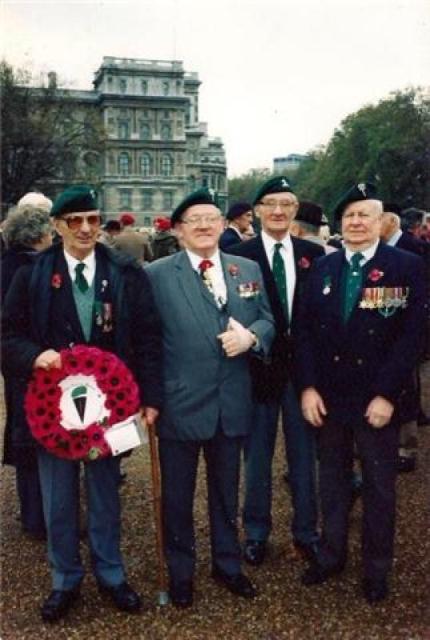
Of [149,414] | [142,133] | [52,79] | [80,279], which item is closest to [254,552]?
[149,414]

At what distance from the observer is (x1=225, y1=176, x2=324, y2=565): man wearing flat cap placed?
433 centimetres

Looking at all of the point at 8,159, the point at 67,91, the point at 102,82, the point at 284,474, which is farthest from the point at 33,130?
the point at 102,82

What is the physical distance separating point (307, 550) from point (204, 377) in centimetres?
134

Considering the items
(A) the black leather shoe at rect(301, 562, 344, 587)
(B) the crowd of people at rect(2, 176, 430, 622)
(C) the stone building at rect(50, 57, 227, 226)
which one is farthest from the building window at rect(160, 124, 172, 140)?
(A) the black leather shoe at rect(301, 562, 344, 587)

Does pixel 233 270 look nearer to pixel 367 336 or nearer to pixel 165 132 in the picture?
pixel 367 336

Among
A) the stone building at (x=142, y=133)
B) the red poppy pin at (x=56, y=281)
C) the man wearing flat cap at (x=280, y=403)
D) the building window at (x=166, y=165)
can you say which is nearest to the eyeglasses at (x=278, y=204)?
the man wearing flat cap at (x=280, y=403)

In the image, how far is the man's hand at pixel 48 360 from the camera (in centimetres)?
361

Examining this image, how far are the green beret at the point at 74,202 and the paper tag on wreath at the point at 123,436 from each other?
112 cm

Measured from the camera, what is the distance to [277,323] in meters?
4.34

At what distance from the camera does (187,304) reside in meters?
3.86

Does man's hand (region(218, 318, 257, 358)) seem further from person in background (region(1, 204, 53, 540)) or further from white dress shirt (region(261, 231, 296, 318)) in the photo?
person in background (region(1, 204, 53, 540))

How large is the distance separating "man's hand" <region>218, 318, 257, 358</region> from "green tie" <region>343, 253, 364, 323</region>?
567 mm

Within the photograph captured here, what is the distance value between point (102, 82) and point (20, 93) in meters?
53.5

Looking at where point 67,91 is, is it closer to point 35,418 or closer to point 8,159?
point 8,159
